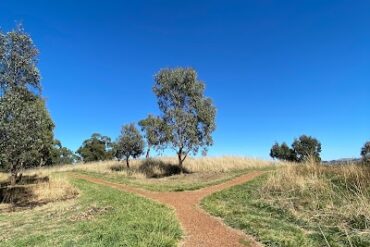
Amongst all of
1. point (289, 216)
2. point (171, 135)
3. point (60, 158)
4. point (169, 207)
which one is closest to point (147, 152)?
point (171, 135)

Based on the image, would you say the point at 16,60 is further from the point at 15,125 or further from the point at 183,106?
the point at 183,106

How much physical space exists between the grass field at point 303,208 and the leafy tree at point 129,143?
24565 mm

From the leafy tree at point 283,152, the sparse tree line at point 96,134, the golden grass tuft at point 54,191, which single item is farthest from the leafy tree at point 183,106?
the leafy tree at point 283,152

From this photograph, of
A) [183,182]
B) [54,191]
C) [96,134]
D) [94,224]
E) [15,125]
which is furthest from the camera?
[96,134]

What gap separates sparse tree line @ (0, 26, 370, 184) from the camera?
665 inches

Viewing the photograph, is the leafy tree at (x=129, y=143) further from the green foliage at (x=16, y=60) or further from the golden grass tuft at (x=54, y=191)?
the green foliage at (x=16, y=60)

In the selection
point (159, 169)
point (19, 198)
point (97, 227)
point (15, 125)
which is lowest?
point (97, 227)

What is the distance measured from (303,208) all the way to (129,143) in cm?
3120

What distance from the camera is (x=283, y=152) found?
61.1 meters

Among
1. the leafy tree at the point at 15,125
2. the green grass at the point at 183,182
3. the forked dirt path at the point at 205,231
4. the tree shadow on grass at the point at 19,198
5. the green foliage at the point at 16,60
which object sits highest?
the green foliage at the point at 16,60

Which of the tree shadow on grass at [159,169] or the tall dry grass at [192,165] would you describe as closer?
the tall dry grass at [192,165]

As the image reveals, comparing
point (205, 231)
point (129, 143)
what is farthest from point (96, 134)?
point (205, 231)

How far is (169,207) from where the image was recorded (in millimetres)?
13367

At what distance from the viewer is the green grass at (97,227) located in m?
8.35
